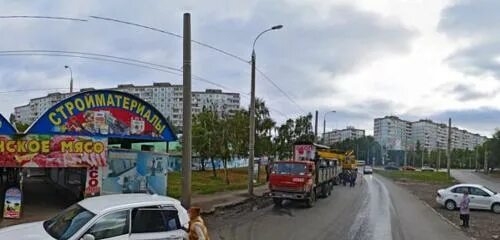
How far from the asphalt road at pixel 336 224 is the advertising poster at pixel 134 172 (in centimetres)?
401

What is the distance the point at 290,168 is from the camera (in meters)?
27.5

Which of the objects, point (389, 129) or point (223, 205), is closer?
point (223, 205)

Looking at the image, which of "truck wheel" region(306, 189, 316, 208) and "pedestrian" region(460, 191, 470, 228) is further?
"truck wheel" region(306, 189, 316, 208)

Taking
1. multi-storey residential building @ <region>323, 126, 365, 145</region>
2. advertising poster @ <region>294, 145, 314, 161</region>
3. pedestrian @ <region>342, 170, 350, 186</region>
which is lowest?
pedestrian @ <region>342, 170, 350, 186</region>

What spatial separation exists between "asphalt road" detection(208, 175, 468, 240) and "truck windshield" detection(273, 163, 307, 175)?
1.85m

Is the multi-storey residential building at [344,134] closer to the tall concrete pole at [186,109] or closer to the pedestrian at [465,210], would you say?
the pedestrian at [465,210]

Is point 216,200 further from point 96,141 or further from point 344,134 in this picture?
point 344,134

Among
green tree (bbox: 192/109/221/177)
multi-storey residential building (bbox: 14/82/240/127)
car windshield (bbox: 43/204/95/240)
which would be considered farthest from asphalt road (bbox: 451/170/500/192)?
car windshield (bbox: 43/204/95/240)

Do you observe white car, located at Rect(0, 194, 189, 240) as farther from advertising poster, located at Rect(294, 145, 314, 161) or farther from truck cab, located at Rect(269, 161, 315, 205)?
advertising poster, located at Rect(294, 145, 314, 161)

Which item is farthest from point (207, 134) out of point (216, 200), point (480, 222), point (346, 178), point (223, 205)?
point (480, 222)

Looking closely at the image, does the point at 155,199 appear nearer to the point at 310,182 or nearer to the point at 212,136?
the point at 310,182

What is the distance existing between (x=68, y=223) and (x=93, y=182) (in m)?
12.6

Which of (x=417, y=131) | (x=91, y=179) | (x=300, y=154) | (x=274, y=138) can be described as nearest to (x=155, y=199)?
(x=91, y=179)

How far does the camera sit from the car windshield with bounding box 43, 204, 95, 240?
27.1 ft
